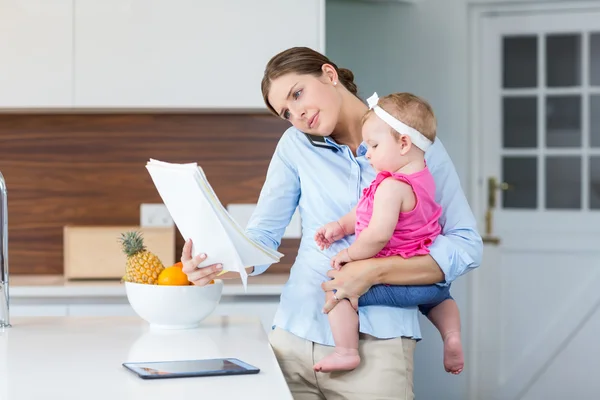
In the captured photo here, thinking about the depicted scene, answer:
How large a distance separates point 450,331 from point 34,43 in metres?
2.04

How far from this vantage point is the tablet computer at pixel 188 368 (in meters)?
1.29

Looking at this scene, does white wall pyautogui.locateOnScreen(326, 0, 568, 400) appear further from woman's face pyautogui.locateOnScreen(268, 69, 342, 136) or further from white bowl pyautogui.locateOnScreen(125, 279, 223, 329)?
white bowl pyautogui.locateOnScreen(125, 279, 223, 329)

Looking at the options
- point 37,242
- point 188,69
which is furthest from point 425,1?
point 37,242

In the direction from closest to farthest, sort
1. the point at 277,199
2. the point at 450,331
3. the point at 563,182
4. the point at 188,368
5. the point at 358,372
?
the point at 188,368 → the point at 358,372 → the point at 450,331 → the point at 277,199 → the point at 563,182

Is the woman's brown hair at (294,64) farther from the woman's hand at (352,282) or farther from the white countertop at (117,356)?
the white countertop at (117,356)

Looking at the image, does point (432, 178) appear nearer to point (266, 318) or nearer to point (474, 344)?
point (266, 318)

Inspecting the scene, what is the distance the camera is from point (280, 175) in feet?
5.93

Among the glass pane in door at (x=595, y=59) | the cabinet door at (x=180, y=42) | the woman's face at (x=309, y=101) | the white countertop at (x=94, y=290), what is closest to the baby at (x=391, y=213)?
the woman's face at (x=309, y=101)

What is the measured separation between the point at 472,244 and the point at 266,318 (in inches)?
54.2

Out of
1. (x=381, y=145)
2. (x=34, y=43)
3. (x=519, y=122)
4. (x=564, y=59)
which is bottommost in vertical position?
(x=381, y=145)

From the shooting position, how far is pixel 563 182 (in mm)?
3996

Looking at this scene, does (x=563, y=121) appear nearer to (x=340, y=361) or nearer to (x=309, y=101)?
(x=309, y=101)

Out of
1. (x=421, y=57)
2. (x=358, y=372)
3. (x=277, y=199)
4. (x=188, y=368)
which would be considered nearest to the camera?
(x=188, y=368)

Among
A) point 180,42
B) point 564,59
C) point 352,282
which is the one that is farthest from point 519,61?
point 352,282
